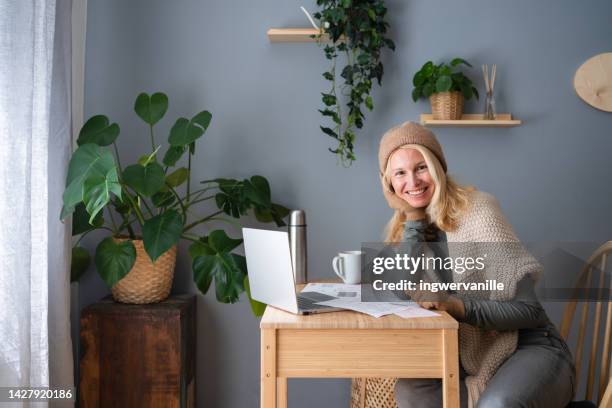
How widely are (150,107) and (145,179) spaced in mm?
410

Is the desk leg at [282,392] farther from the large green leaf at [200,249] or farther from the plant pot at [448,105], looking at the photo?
the plant pot at [448,105]

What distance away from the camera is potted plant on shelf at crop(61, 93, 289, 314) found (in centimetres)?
175

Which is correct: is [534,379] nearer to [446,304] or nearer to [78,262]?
[446,304]

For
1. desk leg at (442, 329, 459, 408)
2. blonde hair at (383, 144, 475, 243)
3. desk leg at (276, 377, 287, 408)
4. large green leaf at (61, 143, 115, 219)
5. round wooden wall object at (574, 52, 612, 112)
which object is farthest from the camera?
round wooden wall object at (574, 52, 612, 112)

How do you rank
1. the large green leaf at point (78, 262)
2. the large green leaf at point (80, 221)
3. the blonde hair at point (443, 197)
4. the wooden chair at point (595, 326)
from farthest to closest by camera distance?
the large green leaf at point (78, 262) → the large green leaf at point (80, 221) → the blonde hair at point (443, 197) → the wooden chair at point (595, 326)


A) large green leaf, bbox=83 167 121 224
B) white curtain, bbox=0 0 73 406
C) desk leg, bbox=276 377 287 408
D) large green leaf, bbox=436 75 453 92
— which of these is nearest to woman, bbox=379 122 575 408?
desk leg, bbox=276 377 287 408

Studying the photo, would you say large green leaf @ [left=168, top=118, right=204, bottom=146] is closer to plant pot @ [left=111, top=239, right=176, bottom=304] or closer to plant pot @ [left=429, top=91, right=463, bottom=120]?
plant pot @ [left=111, top=239, right=176, bottom=304]

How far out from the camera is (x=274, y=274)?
4.38ft

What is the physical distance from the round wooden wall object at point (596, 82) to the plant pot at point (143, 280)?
6.07ft

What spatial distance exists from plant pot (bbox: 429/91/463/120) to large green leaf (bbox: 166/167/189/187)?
3.48 ft

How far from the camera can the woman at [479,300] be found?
4.33ft

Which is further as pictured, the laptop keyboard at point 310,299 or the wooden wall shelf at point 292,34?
the wooden wall shelf at point 292,34

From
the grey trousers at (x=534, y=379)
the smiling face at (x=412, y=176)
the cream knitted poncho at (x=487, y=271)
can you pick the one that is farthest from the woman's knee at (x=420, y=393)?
the smiling face at (x=412, y=176)

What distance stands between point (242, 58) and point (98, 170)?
91 centimetres
